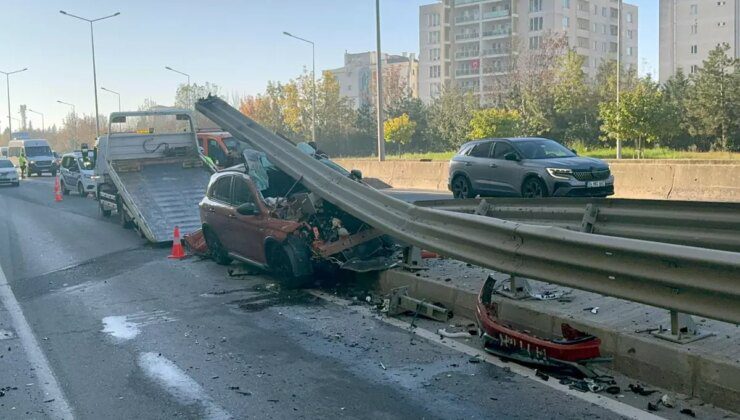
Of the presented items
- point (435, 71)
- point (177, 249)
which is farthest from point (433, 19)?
point (177, 249)

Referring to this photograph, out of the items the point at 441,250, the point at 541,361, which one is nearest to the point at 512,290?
the point at 441,250

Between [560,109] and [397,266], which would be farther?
[560,109]

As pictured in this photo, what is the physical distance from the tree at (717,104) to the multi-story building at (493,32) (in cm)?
5312

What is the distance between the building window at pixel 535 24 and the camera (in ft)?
330

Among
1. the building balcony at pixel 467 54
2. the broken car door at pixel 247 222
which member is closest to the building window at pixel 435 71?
the building balcony at pixel 467 54

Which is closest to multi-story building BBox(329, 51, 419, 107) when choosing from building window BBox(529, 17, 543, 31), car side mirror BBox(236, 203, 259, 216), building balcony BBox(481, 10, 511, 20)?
building balcony BBox(481, 10, 511, 20)

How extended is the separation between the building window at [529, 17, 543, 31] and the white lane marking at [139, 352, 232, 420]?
100432 millimetres

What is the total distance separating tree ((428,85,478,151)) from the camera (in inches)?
2003

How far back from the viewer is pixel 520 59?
226 feet

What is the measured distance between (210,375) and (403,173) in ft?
81.2

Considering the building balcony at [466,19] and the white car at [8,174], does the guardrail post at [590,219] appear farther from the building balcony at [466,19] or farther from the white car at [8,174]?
the building balcony at [466,19]

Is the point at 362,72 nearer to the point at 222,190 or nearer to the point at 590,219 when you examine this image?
the point at 222,190

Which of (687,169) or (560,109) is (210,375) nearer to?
(687,169)

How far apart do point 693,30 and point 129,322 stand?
102 meters
